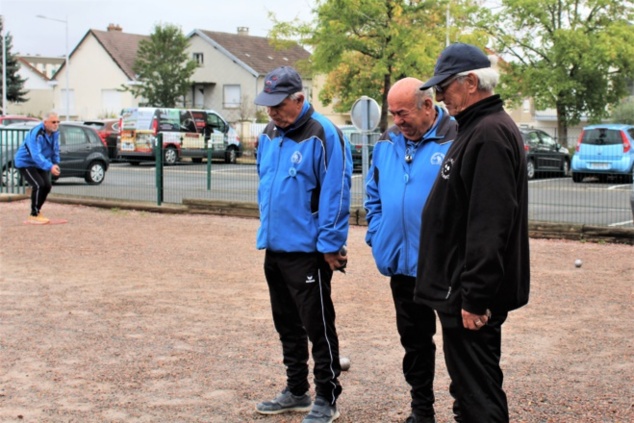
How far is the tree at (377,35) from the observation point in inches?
1307

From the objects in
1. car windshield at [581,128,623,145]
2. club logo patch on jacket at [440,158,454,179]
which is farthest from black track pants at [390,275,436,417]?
car windshield at [581,128,623,145]

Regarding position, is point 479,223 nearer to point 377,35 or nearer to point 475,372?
point 475,372

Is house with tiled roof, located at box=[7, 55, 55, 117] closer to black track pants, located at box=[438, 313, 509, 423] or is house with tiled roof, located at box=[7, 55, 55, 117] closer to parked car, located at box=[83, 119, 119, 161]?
parked car, located at box=[83, 119, 119, 161]

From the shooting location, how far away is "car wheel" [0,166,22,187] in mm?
19562

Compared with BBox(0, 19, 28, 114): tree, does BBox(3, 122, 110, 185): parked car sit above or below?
below

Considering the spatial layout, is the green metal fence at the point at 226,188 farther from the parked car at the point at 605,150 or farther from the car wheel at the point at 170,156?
the parked car at the point at 605,150

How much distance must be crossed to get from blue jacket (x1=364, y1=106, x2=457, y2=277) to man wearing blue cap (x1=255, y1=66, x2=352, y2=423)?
0.27 metres

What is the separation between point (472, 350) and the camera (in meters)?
3.81

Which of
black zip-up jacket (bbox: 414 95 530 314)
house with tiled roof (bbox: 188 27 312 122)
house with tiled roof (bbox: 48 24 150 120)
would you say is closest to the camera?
black zip-up jacket (bbox: 414 95 530 314)

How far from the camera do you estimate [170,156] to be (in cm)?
1898

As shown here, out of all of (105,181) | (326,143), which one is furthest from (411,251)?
(105,181)

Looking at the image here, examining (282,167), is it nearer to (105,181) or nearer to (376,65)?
(105,181)

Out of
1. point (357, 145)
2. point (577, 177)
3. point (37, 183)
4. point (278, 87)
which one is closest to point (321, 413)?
point (278, 87)

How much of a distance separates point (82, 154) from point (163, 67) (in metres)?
28.9
